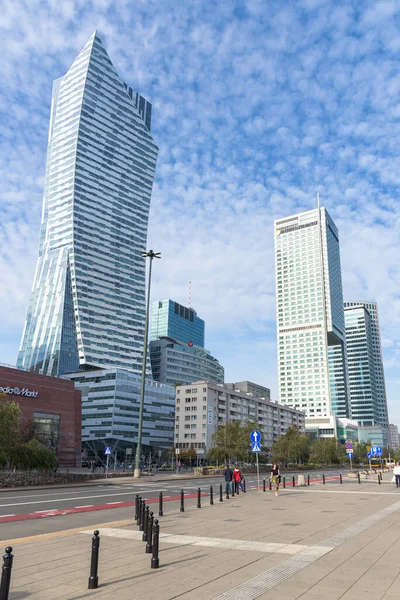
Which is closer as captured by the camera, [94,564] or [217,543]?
[94,564]

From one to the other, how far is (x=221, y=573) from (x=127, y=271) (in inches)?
7344

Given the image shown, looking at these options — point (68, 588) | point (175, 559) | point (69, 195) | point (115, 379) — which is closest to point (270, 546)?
point (175, 559)

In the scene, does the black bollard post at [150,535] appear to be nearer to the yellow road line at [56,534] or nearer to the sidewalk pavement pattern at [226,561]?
the sidewalk pavement pattern at [226,561]

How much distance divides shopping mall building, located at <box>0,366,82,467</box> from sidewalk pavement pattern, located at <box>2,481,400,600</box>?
55.6m

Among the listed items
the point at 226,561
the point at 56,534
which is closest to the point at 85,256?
the point at 56,534

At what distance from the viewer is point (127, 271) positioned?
192 meters

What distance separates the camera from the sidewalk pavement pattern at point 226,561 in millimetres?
7391

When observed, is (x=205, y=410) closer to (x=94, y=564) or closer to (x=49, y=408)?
(x=49, y=408)

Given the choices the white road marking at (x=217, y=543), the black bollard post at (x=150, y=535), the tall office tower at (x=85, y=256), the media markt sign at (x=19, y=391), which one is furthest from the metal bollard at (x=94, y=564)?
the tall office tower at (x=85, y=256)

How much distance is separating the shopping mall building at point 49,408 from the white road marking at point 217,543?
2180 inches

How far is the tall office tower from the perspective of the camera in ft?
533

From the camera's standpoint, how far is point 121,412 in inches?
5182

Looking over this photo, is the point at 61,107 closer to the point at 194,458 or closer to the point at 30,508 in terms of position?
the point at 194,458

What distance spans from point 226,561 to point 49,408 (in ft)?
218
